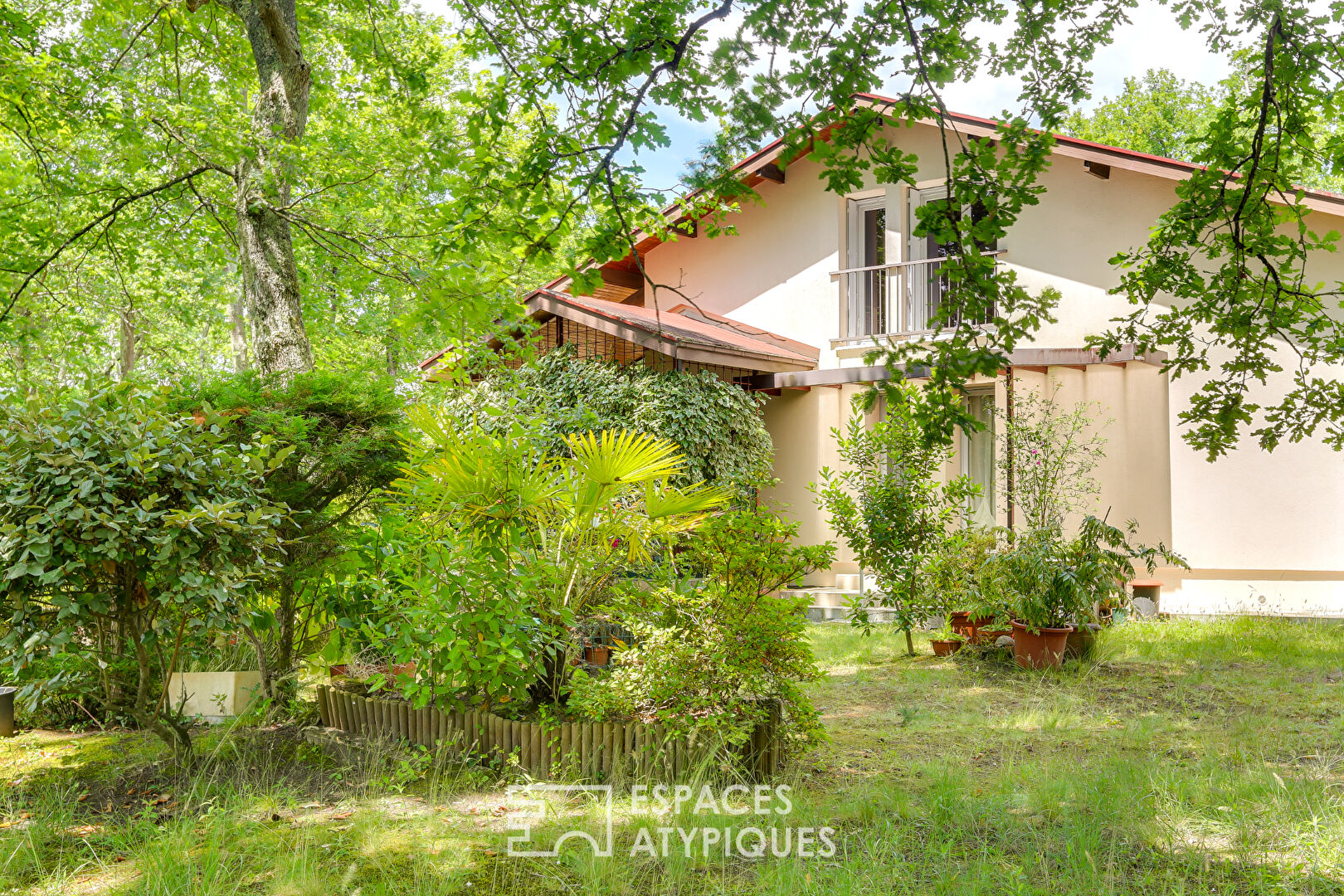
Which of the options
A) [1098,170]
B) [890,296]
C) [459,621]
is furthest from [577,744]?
[1098,170]

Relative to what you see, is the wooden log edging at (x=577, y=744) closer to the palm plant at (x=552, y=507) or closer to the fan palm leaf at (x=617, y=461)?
the palm plant at (x=552, y=507)

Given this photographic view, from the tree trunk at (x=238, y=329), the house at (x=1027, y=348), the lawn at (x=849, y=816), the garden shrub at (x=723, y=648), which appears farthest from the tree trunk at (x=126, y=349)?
the garden shrub at (x=723, y=648)

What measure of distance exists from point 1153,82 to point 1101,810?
95.9 feet

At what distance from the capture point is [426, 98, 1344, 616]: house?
11016 mm

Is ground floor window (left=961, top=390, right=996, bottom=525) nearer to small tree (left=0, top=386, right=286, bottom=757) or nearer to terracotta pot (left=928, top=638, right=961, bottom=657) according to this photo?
terracotta pot (left=928, top=638, right=961, bottom=657)

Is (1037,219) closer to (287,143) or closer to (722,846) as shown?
(287,143)

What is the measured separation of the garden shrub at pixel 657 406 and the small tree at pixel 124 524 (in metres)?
6.02

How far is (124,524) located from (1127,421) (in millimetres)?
11711

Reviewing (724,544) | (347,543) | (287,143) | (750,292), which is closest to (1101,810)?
(724,544)

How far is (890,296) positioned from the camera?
13.6 metres

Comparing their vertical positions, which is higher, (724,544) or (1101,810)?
(724,544)

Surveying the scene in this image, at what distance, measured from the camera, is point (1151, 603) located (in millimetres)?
11422

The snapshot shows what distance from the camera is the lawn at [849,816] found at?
3594 mm

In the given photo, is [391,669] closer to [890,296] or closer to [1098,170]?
[890,296]
